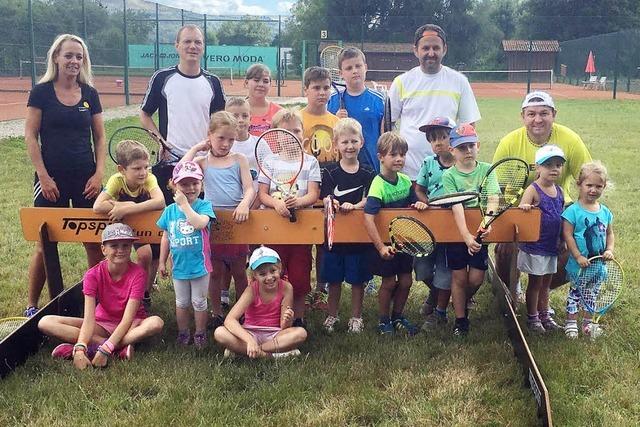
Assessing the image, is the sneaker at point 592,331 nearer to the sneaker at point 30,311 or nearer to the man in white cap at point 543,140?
the man in white cap at point 543,140

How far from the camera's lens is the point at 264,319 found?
4523mm

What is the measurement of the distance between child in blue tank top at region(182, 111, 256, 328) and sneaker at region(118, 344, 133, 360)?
805mm

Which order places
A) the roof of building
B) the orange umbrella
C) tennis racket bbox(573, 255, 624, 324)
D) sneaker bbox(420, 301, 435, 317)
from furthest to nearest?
the roof of building, the orange umbrella, sneaker bbox(420, 301, 435, 317), tennis racket bbox(573, 255, 624, 324)

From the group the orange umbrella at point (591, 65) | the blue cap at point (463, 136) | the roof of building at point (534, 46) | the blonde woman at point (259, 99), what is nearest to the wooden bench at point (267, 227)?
the blue cap at point (463, 136)

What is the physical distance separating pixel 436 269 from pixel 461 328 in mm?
495

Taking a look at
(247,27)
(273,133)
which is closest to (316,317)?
(273,133)

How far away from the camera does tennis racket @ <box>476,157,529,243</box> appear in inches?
165

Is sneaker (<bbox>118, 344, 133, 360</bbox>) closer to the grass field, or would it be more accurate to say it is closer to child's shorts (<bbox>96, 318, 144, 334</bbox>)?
the grass field

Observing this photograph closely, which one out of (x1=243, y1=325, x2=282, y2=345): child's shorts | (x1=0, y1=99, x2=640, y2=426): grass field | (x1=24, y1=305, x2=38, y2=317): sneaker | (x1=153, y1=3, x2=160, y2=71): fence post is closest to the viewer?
(x1=0, y1=99, x2=640, y2=426): grass field

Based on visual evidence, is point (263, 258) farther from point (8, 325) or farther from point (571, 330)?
point (571, 330)

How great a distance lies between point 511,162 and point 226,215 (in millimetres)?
2102

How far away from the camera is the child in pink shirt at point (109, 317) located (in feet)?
14.3

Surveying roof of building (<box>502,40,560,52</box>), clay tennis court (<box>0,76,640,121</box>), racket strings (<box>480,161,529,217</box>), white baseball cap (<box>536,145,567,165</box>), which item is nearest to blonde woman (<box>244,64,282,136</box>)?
racket strings (<box>480,161,529,217</box>)

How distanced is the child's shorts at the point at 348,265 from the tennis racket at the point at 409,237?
48cm
